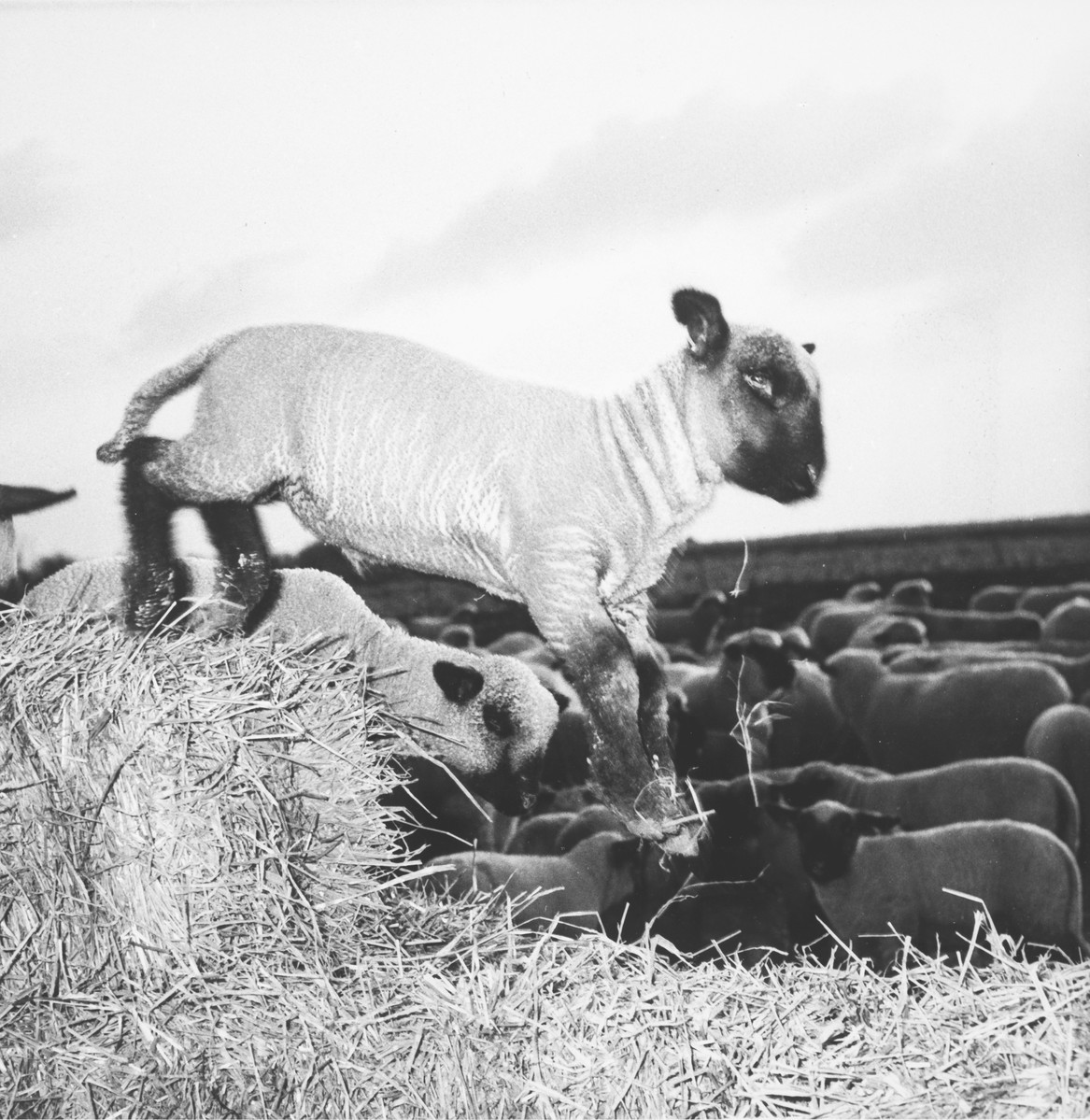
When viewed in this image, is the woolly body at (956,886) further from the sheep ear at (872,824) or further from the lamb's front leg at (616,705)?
the lamb's front leg at (616,705)

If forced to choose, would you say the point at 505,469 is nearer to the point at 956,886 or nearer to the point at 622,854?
the point at 622,854

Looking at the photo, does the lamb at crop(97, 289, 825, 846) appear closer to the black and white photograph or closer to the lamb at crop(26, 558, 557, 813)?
the black and white photograph

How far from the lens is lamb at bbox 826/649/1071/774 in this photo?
3246 mm

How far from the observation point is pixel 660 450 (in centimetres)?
321

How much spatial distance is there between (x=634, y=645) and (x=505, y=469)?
731 millimetres

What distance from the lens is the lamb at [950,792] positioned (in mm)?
3166

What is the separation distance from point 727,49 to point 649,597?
1.81 m

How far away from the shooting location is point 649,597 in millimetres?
3270

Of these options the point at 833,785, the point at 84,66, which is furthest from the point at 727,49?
the point at 833,785

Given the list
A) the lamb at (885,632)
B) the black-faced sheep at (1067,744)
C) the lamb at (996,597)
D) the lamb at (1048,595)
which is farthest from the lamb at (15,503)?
the black-faced sheep at (1067,744)

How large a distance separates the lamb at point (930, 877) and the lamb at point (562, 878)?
547mm

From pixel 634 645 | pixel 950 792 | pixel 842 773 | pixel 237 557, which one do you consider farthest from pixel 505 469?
pixel 950 792

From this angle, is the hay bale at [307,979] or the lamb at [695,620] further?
the lamb at [695,620]

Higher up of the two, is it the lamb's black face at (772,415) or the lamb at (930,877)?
the lamb's black face at (772,415)
